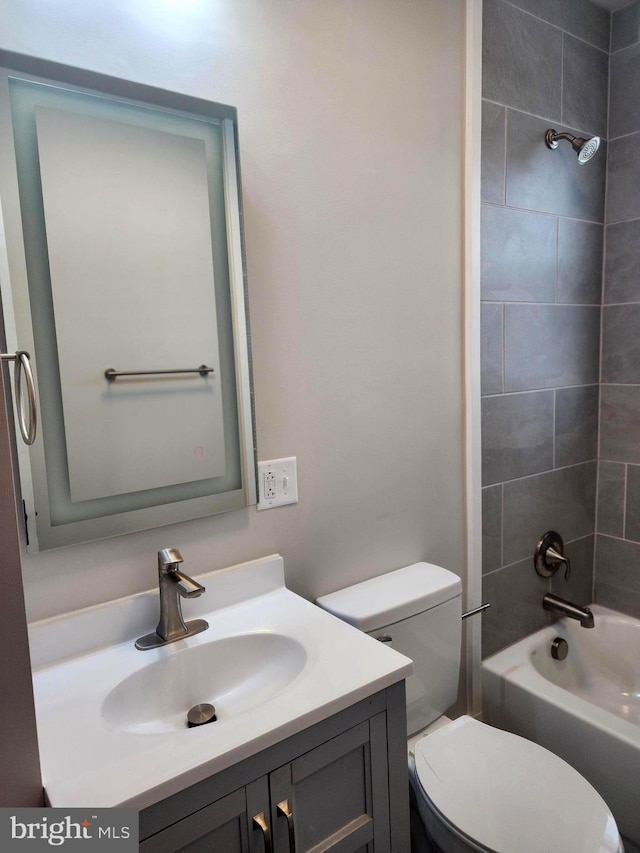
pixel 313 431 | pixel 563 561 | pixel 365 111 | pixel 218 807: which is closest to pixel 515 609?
pixel 563 561

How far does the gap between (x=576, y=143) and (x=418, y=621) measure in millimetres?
1607

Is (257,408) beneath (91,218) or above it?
beneath

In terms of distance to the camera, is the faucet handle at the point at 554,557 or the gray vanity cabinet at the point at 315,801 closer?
the gray vanity cabinet at the point at 315,801

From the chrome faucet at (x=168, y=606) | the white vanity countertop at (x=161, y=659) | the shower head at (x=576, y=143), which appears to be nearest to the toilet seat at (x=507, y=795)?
the white vanity countertop at (x=161, y=659)

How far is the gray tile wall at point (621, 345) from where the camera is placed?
2.00 meters

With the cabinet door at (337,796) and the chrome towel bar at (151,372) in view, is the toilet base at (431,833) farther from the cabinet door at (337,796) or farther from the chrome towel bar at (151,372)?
the chrome towel bar at (151,372)

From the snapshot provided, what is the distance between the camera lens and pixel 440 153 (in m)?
1.62

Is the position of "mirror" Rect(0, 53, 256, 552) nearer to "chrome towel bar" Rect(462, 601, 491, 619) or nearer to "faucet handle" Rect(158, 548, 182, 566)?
"faucet handle" Rect(158, 548, 182, 566)

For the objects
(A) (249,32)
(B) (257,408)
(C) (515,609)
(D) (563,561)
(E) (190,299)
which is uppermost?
(A) (249,32)

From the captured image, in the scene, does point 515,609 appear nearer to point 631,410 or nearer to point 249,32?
point 631,410

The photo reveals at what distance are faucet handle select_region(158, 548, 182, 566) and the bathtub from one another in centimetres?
99

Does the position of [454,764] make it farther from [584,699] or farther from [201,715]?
[584,699]

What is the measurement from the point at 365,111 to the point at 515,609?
1.67 m

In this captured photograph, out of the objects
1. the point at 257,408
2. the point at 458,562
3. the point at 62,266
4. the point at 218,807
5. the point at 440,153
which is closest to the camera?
the point at 218,807
